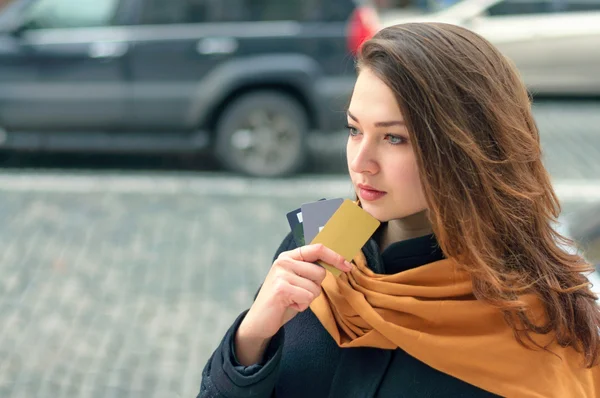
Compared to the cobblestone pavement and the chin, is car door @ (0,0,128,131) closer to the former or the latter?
the cobblestone pavement

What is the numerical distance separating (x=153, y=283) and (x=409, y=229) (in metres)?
4.24

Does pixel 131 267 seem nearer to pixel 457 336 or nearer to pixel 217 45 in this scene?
pixel 217 45

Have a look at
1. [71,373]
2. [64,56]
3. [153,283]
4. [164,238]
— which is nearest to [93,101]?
[64,56]

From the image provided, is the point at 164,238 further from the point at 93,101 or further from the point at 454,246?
the point at 454,246

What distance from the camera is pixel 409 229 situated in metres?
1.71

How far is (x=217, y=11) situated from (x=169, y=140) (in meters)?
1.25

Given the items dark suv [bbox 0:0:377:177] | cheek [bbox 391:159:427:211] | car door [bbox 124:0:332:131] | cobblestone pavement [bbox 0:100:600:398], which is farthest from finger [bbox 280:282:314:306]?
car door [bbox 124:0:332:131]

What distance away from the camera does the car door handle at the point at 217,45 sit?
7742 mm

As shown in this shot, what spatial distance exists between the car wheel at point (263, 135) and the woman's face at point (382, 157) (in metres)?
6.31

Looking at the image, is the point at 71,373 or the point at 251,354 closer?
the point at 251,354

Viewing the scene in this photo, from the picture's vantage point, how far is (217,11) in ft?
25.5

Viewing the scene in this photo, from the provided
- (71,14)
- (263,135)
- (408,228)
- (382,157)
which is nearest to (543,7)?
(263,135)

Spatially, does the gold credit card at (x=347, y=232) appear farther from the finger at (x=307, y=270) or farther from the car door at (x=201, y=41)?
the car door at (x=201, y=41)

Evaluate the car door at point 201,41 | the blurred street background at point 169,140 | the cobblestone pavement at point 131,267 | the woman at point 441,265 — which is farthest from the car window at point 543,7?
the woman at point 441,265
